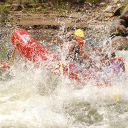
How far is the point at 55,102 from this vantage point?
529 centimetres

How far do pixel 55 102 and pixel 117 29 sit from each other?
5219 mm

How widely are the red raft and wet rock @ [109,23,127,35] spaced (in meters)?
3.99

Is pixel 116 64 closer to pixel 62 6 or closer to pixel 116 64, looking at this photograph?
pixel 116 64

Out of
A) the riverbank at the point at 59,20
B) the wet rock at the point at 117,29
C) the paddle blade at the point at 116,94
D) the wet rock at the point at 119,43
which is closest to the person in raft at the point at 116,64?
the paddle blade at the point at 116,94

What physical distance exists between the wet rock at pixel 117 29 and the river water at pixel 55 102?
13.3ft

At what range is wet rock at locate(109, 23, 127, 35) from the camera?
935cm

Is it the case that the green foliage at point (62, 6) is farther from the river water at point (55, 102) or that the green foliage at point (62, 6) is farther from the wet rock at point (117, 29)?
the river water at point (55, 102)

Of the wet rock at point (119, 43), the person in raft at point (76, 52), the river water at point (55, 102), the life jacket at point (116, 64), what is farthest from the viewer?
the wet rock at point (119, 43)

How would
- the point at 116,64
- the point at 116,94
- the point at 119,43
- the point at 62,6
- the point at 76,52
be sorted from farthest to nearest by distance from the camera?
the point at 62,6 → the point at 119,43 → the point at 76,52 → the point at 116,64 → the point at 116,94

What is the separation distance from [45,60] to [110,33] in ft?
14.1

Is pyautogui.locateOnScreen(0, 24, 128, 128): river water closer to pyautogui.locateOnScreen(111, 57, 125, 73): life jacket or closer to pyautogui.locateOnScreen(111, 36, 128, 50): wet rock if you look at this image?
pyautogui.locateOnScreen(111, 57, 125, 73): life jacket

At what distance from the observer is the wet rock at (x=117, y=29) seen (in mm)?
9352

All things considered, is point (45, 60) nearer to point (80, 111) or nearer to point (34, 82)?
point (34, 82)

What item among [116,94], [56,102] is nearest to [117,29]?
[116,94]
